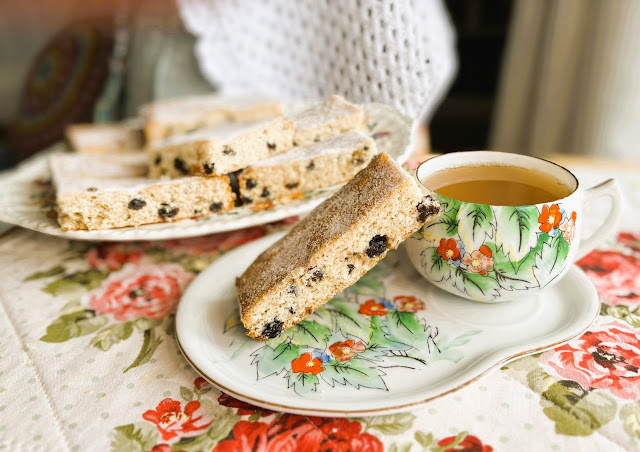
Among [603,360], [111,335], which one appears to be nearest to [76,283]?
[111,335]

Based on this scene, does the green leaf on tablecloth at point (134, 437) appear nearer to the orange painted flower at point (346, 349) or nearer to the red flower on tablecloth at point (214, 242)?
the orange painted flower at point (346, 349)

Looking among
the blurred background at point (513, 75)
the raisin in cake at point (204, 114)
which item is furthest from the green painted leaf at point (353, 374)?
the blurred background at point (513, 75)

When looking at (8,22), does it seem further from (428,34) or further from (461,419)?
(461,419)

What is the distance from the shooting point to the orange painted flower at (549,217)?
595 millimetres

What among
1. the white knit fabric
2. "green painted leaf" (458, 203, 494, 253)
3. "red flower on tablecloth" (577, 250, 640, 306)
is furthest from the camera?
the white knit fabric

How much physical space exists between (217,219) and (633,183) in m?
0.88

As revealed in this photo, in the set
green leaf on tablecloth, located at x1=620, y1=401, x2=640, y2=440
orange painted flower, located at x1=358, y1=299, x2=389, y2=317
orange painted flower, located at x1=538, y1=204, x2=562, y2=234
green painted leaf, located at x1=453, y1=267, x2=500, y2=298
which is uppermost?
orange painted flower, located at x1=538, y1=204, x2=562, y2=234

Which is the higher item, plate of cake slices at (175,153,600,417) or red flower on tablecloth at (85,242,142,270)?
plate of cake slices at (175,153,600,417)

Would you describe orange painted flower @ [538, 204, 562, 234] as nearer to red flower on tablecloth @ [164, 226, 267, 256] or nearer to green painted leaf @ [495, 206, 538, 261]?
green painted leaf @ [495, 206, 538, 261]

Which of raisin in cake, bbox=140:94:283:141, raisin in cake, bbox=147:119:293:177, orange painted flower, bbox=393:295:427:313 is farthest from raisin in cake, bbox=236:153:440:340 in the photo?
raisin in cake, bbox=140:94:283:141

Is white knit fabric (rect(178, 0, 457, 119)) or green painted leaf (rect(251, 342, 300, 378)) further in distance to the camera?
white knit fabric (rect(178, 0, 457, 119))

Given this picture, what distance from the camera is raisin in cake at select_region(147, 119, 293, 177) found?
2.90ft

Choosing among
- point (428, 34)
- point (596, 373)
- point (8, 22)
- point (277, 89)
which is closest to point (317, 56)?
point (277, 89)

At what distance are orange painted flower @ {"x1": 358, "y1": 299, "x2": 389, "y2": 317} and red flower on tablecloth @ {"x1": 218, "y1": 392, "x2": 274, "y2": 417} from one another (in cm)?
19
